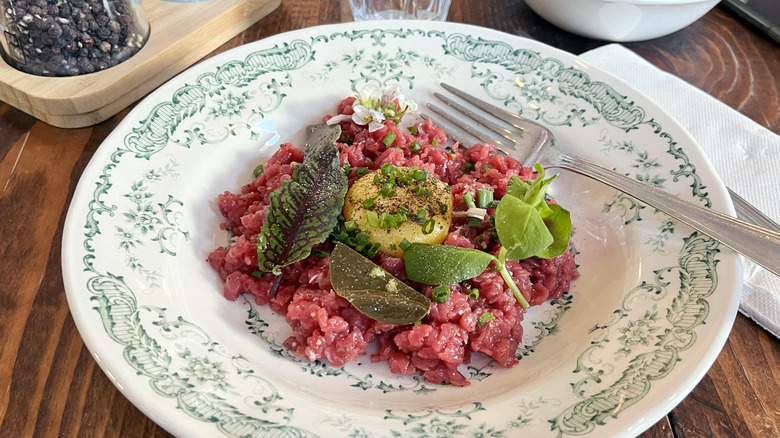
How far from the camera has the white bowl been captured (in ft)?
13.4

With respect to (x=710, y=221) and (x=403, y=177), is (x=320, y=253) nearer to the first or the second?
(x=403, y=177)

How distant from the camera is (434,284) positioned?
104 inches

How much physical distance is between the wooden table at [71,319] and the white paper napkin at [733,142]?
164 mm

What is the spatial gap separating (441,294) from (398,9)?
276 centimetres

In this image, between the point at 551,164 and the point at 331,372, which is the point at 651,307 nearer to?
the point at 551,164

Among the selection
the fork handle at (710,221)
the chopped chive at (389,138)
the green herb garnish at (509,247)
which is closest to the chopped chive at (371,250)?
the green herb garnish at (509,247)

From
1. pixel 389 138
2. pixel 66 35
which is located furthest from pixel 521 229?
pixel 66 35

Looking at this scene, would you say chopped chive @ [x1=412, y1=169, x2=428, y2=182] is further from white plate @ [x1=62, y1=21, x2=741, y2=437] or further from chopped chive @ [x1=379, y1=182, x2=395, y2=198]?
white plate @ [x1=62, y1=21, x2=741, y2=437]

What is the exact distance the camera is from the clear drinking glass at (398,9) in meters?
4.59

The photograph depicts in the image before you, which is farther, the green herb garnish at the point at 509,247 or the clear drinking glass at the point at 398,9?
the clear drinking glass at the point at 398,9

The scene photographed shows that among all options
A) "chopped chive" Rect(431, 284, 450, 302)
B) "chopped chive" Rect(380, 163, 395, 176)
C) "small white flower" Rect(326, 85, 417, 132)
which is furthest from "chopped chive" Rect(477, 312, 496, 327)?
"small white flower" Rect(326, 85, 417, 132)

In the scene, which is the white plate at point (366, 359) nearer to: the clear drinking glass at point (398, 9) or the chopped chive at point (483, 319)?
the chopped chive at point (483, 319)

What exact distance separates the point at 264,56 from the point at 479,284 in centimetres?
182

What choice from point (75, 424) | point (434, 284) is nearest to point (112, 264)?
point (75, 424)
